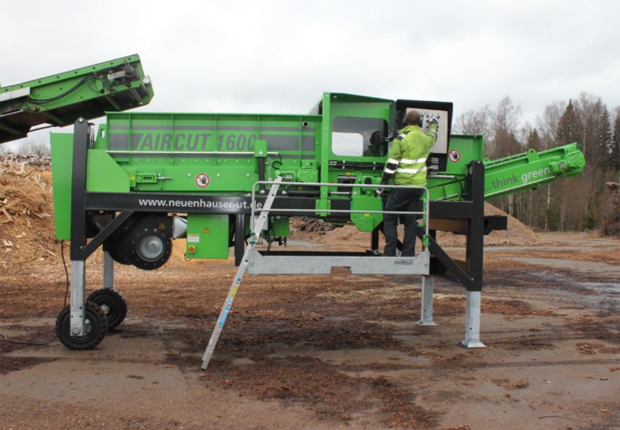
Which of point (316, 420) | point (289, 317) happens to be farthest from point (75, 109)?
→ point (316, 420)

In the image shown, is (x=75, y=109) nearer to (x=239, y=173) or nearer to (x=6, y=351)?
(x=239, y=173)

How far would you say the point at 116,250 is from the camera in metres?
7.79

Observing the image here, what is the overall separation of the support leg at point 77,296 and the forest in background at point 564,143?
44.0 meters

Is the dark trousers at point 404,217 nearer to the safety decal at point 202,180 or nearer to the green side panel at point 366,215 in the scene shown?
the green side panel at point 366,215

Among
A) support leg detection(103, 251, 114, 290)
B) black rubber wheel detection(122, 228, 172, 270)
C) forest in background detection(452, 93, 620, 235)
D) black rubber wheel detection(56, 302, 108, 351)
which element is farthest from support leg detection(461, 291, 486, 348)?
forest in background detection(452, 93, 620, 235)

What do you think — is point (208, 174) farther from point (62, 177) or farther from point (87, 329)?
point (87, 329)

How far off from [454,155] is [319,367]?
11.9 feet

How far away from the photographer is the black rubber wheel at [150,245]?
287 inches

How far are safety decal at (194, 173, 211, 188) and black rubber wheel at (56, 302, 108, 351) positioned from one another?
6.94 ft

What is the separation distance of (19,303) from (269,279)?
652 centimetres

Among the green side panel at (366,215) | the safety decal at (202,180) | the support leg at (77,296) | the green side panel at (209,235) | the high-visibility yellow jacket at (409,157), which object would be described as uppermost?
the high-visibility yellow jacket at (409,157)

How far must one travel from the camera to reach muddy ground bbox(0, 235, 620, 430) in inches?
194

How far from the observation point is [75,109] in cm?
777

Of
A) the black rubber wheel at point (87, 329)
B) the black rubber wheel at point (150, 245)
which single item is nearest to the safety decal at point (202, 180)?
the black rubber wheel at point (150, 245)
